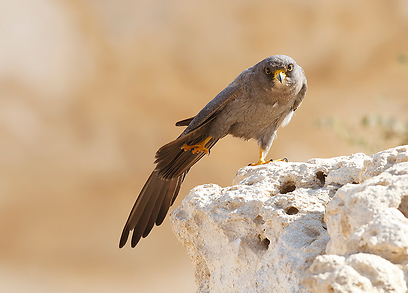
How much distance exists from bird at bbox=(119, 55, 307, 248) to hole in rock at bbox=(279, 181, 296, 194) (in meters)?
1.11

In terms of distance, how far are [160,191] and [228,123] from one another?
91 centimetres

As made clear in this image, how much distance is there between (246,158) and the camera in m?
11.3

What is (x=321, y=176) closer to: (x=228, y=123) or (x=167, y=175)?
(x=228, y=123)

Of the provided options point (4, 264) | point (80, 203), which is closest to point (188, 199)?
point (80, 203)

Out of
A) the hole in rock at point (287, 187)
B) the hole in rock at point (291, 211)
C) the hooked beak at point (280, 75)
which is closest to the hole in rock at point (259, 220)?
the hole in rock at point (291, 211)

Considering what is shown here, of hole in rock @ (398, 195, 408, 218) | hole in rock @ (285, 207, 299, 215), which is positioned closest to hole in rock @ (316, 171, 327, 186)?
hole in rock @ (285, 207, 299, 215)

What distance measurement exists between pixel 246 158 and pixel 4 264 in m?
6.48

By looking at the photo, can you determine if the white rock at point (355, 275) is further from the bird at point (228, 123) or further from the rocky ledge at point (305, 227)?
the bird at point (228, 123)

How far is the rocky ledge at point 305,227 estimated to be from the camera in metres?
1.37

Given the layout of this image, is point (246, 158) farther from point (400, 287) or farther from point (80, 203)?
point (400, 287)

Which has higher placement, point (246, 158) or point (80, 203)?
point (246, 158)

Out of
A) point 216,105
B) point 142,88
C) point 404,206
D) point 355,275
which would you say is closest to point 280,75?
point 216,105

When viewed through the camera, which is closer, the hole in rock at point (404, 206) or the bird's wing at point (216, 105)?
the hole in rock at point (404, 206)

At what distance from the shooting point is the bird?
12.1 feet
